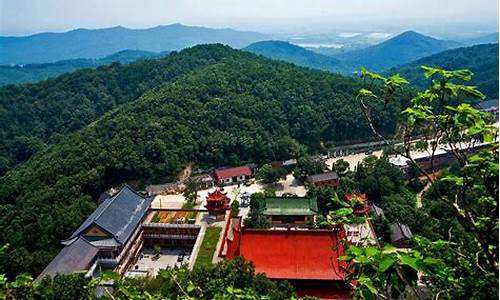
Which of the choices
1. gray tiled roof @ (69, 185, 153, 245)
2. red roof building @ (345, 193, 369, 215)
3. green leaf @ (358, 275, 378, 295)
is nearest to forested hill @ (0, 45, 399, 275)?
gray tiled roof @ (69, 185, 153, 245)

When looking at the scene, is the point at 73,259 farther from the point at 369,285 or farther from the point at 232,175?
the point at 369,285

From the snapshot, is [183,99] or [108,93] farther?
[108,93]

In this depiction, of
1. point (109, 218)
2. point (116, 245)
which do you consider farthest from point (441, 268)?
point (109, 218)

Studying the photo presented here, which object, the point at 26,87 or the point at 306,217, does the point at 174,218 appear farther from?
the point at 26,87

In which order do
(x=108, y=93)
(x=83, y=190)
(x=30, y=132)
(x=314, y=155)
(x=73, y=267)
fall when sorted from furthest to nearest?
(x=108, y=93) → (x=30, y=132) → (x=314, y=155) → (x=83, y=190) → (x=73, y=267)

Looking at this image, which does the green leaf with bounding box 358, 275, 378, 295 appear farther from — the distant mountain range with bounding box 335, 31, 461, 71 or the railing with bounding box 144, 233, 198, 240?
the distant mountain range with bounding box 335, 31, 461, 71

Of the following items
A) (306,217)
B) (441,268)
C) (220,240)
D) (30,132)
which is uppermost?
(441,268)

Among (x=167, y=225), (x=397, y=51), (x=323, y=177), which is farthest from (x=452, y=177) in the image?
(x=397, y=51)
